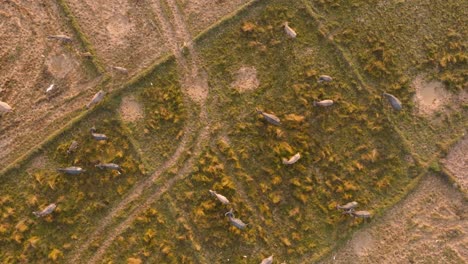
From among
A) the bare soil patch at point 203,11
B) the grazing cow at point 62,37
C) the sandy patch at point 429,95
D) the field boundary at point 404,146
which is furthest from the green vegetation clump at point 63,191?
the sandy patch at point 429,95

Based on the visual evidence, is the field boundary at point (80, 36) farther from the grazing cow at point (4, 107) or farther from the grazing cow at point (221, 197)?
the grazing cow at point (221, 197)

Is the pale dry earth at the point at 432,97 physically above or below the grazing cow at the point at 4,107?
below

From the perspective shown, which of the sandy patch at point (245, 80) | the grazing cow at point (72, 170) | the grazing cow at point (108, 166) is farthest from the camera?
the sandy patch at point (245, 80)

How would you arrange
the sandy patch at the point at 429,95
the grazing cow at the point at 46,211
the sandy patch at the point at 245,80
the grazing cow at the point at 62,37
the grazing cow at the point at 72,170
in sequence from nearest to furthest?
the grazing cow at the point at 46,211, the grazing cow at the point at 72,170, the grazing cow at the point at 62,37, the sandy patch at the point at 245,80, the sandy patch at the point at 429,95

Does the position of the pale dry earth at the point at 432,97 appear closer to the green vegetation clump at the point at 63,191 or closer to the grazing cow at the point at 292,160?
the grazing cow at the point at 292,160

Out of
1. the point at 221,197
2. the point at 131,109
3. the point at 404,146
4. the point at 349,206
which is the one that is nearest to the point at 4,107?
the point at 131,109

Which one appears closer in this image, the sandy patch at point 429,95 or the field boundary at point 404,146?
the field boundary at point 404,146

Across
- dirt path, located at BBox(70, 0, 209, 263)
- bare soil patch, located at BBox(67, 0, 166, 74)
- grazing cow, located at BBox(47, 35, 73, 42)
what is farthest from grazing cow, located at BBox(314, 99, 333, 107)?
grazing cow, located at BBox(47, 35, 73, 42)

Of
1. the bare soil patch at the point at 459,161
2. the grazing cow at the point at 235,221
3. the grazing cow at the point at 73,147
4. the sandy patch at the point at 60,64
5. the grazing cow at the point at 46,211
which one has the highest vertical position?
the sandy patch at the point at 60,64
